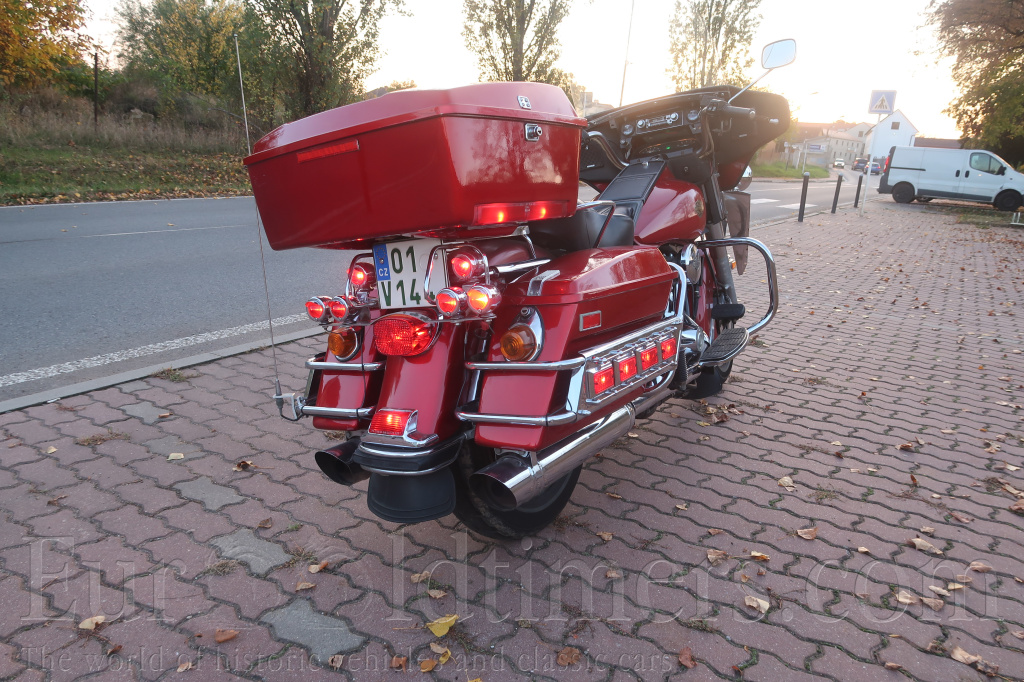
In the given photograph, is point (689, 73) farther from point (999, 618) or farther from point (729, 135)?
point (999, 618)

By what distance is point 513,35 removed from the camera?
961 inches

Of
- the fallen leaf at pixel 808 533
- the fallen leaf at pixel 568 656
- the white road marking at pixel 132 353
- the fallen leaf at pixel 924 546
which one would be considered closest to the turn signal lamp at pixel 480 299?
the fallen leaf at pixel 568 656

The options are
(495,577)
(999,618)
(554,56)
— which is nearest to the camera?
(999,618)

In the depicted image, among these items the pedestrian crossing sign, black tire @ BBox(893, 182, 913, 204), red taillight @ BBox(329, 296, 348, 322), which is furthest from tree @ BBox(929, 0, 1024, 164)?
red taillight @ BBox(329, 296, 348, 322)

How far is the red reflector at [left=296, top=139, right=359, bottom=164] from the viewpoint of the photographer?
1.88 meters

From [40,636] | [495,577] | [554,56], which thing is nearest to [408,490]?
[495,577]

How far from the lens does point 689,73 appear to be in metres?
33.5

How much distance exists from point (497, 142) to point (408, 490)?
1.06m

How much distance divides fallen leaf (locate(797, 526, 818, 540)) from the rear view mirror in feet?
7.81

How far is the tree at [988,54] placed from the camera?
67.1ft

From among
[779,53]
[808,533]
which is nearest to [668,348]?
[808,533]

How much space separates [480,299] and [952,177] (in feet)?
80.8

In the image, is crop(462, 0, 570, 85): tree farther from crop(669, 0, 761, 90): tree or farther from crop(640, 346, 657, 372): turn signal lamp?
crop(640, 346, 657, 372): turn signal lamp

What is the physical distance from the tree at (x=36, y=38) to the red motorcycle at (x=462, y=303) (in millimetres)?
22517
